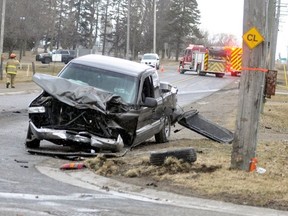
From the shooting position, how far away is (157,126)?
40.4 feet

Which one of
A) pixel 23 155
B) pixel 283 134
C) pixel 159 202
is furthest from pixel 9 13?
pixel 159 202

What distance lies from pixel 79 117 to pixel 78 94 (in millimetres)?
422

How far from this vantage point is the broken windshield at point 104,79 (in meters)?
11.0

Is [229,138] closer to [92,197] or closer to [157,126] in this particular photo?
[157,126]

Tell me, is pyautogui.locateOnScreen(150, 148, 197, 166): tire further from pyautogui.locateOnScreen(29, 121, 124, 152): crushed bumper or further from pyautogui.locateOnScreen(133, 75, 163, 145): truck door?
pyautogui.locateOnScreen(133, 75, 163, 145): truck door

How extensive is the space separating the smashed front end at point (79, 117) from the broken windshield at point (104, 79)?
0.81 meters

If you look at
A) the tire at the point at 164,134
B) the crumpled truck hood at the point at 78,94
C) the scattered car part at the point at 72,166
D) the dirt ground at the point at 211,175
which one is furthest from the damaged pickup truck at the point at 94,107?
the scattered car part at the point at 72,166

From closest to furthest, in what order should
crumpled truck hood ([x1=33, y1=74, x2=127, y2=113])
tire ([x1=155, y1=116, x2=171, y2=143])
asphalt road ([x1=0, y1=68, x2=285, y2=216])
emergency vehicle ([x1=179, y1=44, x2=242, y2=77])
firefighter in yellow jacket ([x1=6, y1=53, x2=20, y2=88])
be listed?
asphalt road ([x1=0, y1=68, x2=285, y2=216]) < crumpled truck hood ([x1=33, y1=74, x2=127, y2=113]) < tire ([x1=155, y1=116, x2=171, y2=143]) < firefighter in yellow jacket ([x1=6, y1=53, x2=20, y2=88]) < emergency vehicle ([x1=179, y1=44, x2=242, y2=77])

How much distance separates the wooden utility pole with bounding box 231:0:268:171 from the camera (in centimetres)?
845

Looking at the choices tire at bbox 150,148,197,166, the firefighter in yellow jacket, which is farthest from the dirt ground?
the firefighter in yellow jacket

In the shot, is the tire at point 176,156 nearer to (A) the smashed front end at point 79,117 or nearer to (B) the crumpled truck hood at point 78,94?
(A) the smashed front end at point 79,117

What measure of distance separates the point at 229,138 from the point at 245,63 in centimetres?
430

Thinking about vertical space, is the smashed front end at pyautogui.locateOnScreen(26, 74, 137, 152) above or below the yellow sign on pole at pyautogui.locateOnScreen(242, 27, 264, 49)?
below

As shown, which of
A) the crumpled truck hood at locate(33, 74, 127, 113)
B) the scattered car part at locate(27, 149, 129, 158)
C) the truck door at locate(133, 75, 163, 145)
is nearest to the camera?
the crumpled truck hood at locate(33, 74, 127, 113)
